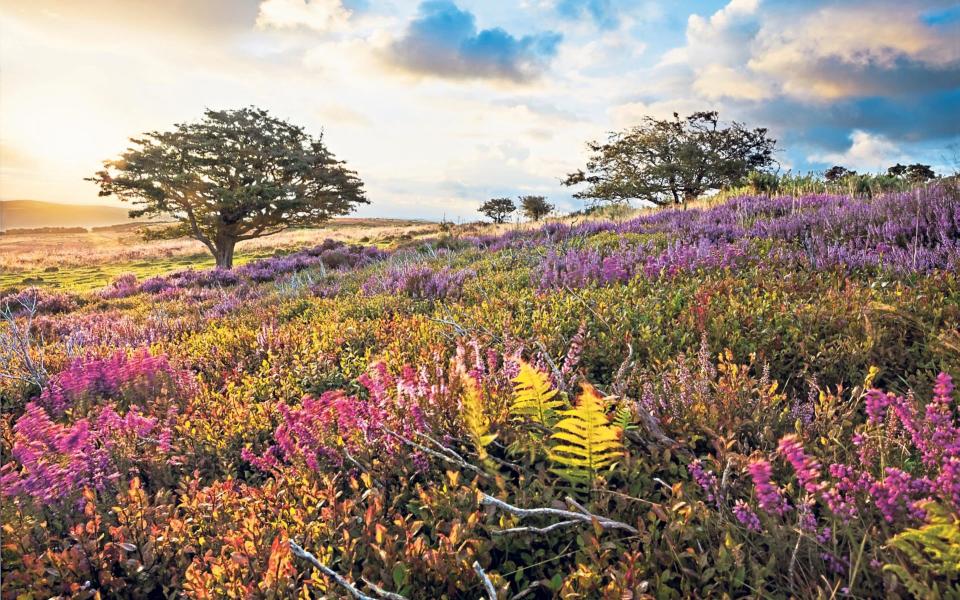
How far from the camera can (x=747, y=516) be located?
1.88 metres

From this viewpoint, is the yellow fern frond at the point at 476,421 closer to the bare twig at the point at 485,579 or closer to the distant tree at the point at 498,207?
the bare twig at the point at 485,579

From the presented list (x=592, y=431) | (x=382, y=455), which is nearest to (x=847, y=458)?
(x=592, y=431)

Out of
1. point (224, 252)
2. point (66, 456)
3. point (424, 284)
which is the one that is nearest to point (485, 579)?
point (66, 456)

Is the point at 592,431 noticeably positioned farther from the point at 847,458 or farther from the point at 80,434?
the point at 80,434

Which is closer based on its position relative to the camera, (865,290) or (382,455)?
(382,455)

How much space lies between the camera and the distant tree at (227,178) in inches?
1025

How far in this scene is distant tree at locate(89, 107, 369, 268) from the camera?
26047 millimetres

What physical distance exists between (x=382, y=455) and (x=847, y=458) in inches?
87.5

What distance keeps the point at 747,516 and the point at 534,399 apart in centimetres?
104

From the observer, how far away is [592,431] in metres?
2.14

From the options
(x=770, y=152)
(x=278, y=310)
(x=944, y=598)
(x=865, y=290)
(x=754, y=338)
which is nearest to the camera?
(x=944, y=598)

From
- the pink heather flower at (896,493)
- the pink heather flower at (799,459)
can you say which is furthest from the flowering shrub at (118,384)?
the pink heather flower at (896,493)

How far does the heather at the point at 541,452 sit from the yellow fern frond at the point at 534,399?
0.02 m

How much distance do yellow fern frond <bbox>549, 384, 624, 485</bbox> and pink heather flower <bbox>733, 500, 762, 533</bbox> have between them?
1.53 ft
